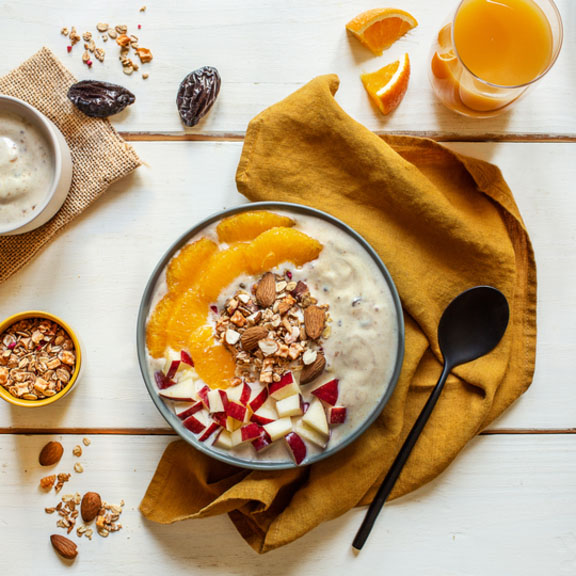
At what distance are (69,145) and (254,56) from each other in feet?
1.53

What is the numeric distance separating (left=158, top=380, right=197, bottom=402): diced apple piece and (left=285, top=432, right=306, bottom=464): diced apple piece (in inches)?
8.1

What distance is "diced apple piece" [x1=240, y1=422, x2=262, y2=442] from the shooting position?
1.08 m

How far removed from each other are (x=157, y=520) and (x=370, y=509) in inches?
18.2

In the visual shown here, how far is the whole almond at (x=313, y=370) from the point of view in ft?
3.52

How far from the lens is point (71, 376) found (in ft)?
3.93

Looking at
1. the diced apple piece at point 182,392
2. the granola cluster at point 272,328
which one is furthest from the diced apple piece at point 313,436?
the diced apple piece at point 182,392

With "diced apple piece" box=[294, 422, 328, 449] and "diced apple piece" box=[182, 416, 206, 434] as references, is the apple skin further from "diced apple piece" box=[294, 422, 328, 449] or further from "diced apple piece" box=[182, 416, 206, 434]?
"diced apple piece" box=[294, 422, 328, 449]

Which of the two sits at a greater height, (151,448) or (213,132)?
(213,132)

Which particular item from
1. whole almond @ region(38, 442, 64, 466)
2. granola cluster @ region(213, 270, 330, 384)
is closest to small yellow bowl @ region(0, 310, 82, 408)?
whole almond @ region(38, 442, 64, 466)

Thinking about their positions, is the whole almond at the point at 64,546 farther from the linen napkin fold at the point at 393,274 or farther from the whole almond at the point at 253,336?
the whole almond at the point at 253,336

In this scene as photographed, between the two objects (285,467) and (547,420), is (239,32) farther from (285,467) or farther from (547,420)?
(547,420)

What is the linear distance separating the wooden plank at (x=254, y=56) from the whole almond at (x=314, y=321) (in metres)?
0.47

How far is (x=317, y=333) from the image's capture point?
3.52 ft

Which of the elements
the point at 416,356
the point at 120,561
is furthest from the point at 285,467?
the point at 120,561
